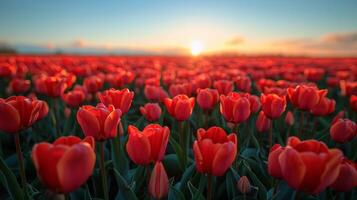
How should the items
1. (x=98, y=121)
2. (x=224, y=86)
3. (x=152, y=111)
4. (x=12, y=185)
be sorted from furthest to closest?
(x=224, y=86) → (x=152, y=111) → (x=12, y=185) → (x=98, y=121)

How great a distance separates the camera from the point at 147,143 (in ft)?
5.71

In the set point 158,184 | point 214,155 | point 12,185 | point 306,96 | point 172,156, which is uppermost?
point 306,96

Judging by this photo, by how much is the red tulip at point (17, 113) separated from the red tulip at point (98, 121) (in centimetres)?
40

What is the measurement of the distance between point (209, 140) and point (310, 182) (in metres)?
0.53

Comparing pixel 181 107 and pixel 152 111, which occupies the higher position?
pixel 181 107

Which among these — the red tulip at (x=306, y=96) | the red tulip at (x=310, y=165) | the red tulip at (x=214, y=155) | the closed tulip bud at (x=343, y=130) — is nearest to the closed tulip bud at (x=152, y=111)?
the red tulip at (x=306, y=96)

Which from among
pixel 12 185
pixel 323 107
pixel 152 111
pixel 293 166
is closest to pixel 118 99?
pixel 152 111

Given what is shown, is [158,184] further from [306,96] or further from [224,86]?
[224,86]

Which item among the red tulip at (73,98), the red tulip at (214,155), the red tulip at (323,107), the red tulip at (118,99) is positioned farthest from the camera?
the red tulip at (73,98)

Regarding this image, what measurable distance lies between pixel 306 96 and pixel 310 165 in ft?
5.41

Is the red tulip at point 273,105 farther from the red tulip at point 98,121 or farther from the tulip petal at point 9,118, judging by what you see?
the tulip petal at point 9,118

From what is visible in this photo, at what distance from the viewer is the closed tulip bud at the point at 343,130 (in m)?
2.63

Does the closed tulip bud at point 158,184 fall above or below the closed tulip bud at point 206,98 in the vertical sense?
below

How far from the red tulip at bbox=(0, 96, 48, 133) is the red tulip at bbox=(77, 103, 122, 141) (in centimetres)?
40
